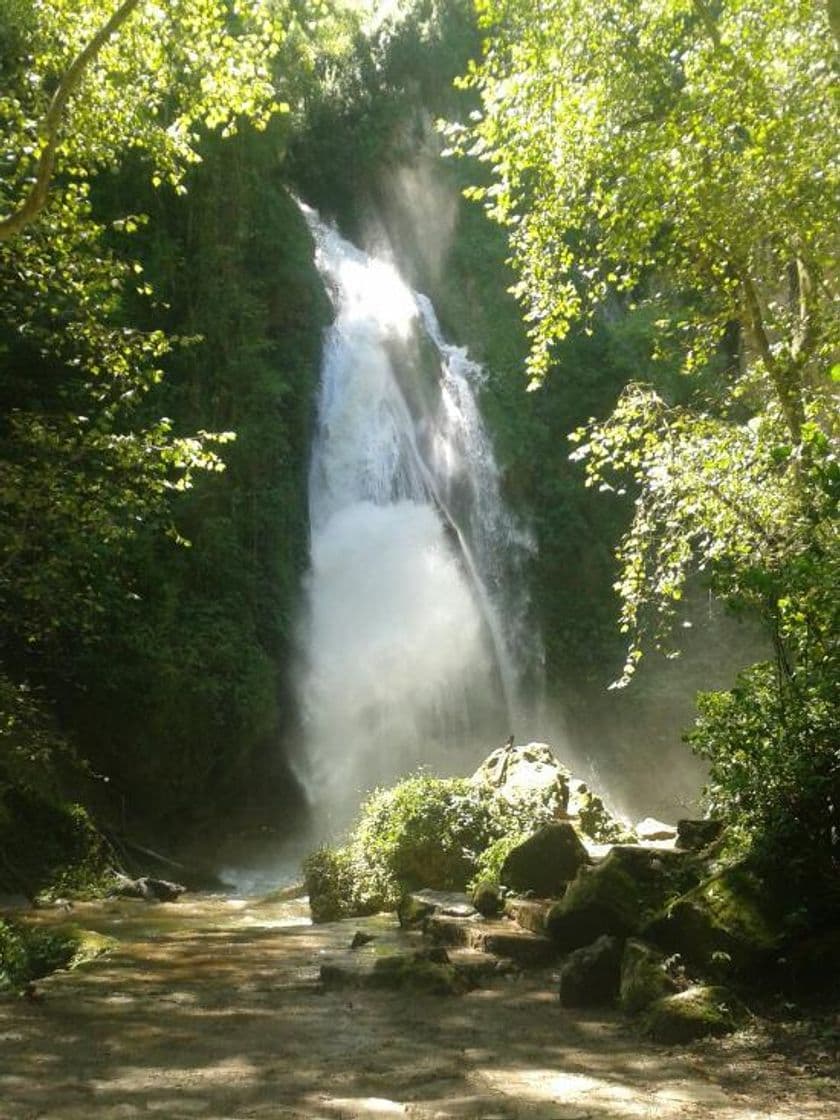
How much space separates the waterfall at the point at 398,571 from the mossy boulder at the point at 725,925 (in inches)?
505

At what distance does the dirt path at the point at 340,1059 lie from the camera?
4.62m

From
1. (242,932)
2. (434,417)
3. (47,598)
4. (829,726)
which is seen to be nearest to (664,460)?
(829,726)

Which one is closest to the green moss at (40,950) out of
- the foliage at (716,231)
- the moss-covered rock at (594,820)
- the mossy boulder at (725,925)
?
the mossy boulder at (725,925)

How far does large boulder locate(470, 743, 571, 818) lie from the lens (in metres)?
12.4

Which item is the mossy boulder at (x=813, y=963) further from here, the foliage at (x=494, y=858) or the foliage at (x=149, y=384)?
the foliage at (x=149, y=384)

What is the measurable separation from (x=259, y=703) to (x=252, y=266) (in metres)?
9.68

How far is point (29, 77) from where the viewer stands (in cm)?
803

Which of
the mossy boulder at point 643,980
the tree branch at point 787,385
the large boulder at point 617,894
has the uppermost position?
the tree branch at point 787,385

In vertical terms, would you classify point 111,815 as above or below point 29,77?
below

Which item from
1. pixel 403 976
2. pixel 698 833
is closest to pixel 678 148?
pixel 698 833

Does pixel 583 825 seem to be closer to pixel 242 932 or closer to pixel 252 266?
pixel 242 932

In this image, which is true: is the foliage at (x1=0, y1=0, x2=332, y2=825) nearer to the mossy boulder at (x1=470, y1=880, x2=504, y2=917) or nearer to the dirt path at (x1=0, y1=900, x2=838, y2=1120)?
the dirt path at (x1=0, y1=900, x2=838, y2=1120)

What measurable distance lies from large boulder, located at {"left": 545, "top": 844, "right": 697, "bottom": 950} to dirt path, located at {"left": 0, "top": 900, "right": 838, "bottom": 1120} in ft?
1.81

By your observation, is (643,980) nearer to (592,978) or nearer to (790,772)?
(592,978)
